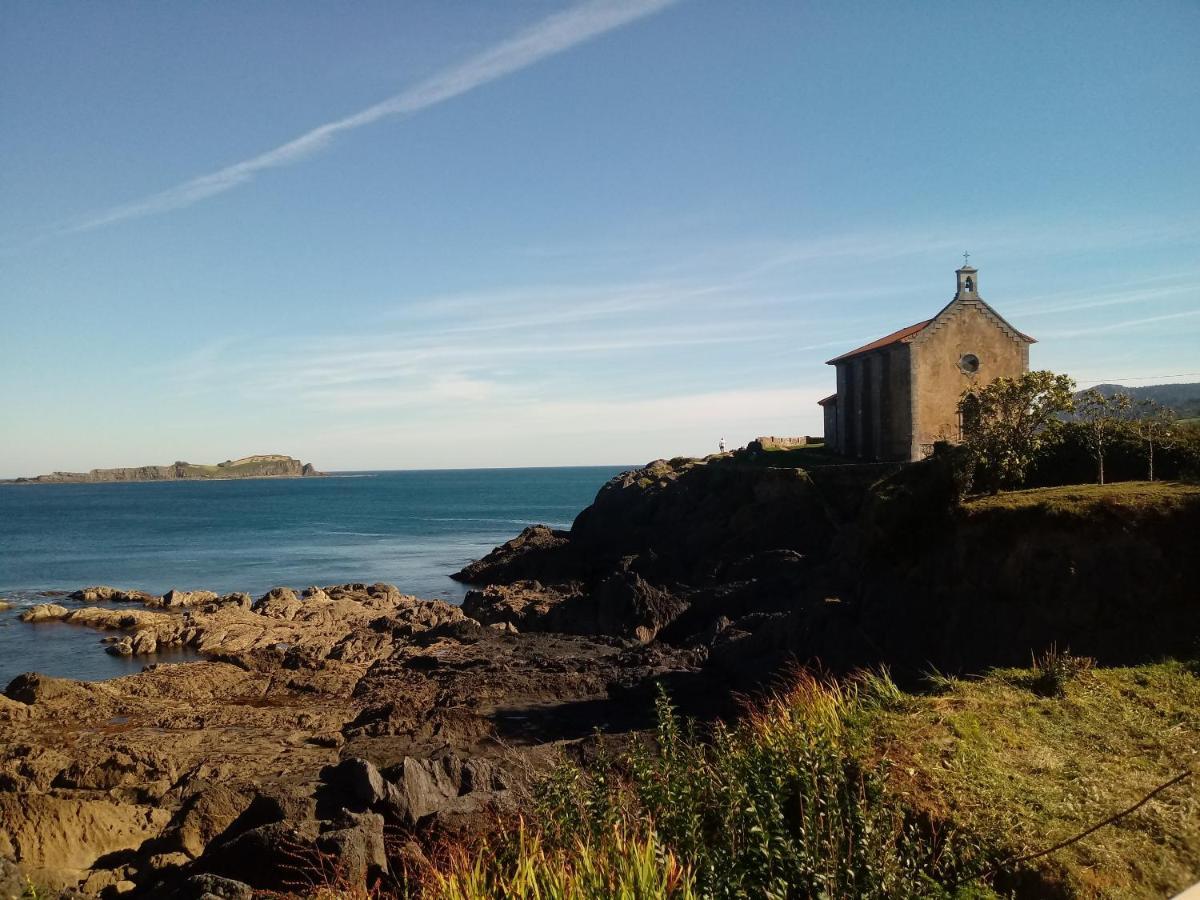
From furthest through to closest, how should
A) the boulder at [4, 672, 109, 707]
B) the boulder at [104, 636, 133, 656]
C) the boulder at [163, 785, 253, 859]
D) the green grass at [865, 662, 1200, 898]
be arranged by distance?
the boulder at [104, 636, 133, 656] < the boulder at [4, 672, 109, 707] < the boulder at [163, 785, 253, 859] < the green grass at [865, 662, 1200, 898]

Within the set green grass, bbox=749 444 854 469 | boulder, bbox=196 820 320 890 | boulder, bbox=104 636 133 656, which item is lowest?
boulder, bbox=104 636 133 656

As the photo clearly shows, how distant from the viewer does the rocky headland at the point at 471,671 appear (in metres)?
12.2

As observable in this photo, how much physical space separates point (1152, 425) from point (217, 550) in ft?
222

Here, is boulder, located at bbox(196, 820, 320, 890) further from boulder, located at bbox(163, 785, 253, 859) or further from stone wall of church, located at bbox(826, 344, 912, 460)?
stone wall of church, located at bbox(826, 344, 912, 460)

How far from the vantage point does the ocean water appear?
36312mm

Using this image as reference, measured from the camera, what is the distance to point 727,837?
6.61 metres

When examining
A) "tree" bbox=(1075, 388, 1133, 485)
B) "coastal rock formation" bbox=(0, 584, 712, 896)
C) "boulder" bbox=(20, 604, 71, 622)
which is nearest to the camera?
"coastal rock formation" bbox=(0, 584, 712, 896)

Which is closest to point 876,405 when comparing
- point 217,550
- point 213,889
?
point 213,889

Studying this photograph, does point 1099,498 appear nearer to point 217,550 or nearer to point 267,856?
point 267,856

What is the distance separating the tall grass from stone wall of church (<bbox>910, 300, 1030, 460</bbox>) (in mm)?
34758

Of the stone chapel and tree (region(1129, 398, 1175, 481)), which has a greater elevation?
the stone chapel

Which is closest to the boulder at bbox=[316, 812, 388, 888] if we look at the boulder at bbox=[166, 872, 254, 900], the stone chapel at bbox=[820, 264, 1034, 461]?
the boulder at bbox=[166, 872, 254, 900]

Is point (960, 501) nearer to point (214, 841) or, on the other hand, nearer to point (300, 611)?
point (214, 841)

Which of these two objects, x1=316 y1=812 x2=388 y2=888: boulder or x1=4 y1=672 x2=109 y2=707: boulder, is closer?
x1=316 y1=812 x2=388 y2=888: boulder
